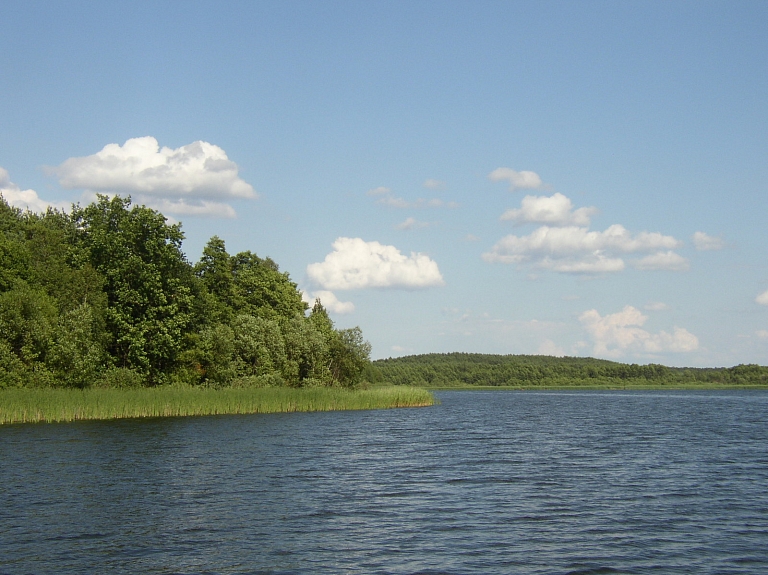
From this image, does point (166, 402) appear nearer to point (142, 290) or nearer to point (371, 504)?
point (142, 290)

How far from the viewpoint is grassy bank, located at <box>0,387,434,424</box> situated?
1802 inches

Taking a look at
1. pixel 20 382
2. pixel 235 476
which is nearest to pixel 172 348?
pixel 20 382

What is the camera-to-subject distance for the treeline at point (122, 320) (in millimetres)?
52219

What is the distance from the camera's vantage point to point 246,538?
60.5 feet

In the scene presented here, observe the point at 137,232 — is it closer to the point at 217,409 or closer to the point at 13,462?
the point at 217,409

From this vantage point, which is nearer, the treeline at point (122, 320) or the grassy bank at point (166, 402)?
the grassy bank at point (166, 402)

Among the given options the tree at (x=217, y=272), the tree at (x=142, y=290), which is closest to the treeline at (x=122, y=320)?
the tree at (x=142, y=290)

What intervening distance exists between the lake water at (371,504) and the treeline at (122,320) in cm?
1018

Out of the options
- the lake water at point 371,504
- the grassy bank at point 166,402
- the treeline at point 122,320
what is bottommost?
the lake water at point 371,504

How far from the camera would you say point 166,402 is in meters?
53.1

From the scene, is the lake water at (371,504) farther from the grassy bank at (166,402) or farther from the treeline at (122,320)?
the treeline at (122,320)

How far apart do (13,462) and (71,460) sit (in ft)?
7.03

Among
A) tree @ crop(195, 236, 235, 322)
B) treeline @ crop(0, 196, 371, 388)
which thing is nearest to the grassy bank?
treeline @ crop(0, 196, 371, 388)

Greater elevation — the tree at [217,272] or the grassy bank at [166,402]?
the tree at [217,272]
